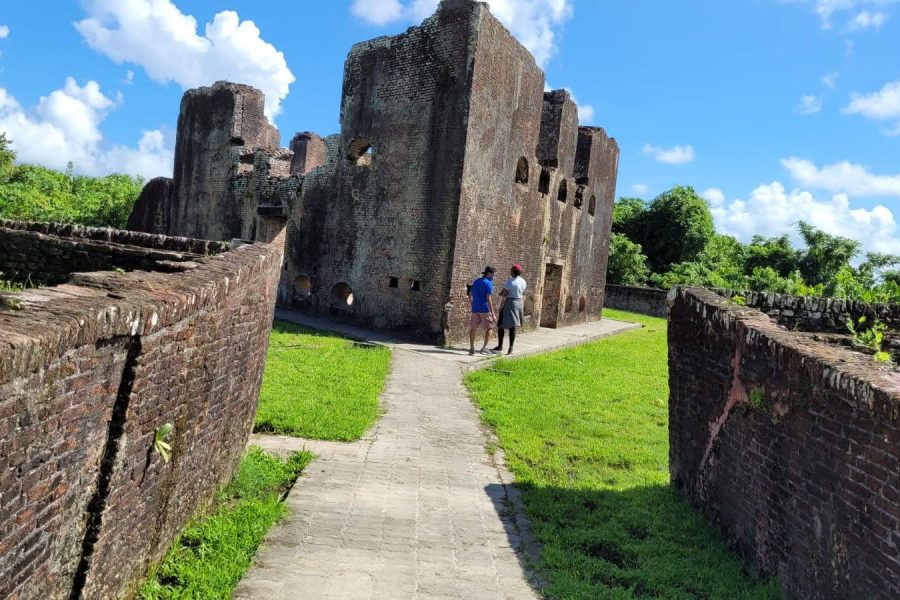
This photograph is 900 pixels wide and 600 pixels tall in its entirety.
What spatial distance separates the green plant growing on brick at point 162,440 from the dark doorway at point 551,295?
16396 mm

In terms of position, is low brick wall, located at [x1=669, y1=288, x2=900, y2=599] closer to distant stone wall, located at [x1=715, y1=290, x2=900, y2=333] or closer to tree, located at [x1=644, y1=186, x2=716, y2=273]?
distant stone wall, located at [x1=715, y1=290, x2=900, y2=333]

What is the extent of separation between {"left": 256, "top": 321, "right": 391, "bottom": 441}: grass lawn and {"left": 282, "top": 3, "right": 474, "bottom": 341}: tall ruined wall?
82.9 inches

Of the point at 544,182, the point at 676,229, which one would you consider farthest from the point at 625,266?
the point at 544,182

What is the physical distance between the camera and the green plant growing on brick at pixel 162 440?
12.2 feet

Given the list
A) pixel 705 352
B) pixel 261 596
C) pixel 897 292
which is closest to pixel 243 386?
pixel 261 596

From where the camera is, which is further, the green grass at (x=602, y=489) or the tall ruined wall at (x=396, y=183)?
the tall ruined wall at (x=396, y=183)

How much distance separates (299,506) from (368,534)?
0.66 meters

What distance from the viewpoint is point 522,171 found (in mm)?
16453

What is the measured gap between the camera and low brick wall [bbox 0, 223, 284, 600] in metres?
2.52

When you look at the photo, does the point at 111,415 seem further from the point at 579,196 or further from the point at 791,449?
the point at 579,196

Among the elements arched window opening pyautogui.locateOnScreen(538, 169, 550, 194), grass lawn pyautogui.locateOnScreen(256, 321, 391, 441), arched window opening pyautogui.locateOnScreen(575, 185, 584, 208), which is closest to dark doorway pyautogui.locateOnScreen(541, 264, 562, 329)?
arched window opening pyautogui.locateOnScreen(575, 185, 584, 208)

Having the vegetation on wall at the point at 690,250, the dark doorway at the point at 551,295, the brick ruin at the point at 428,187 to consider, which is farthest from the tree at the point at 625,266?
the dark doorway at the point at 551,295

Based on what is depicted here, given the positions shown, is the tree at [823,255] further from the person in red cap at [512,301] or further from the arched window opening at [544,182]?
the person in red cap at [512,301]

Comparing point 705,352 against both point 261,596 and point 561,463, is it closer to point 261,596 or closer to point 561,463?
point 561,463
